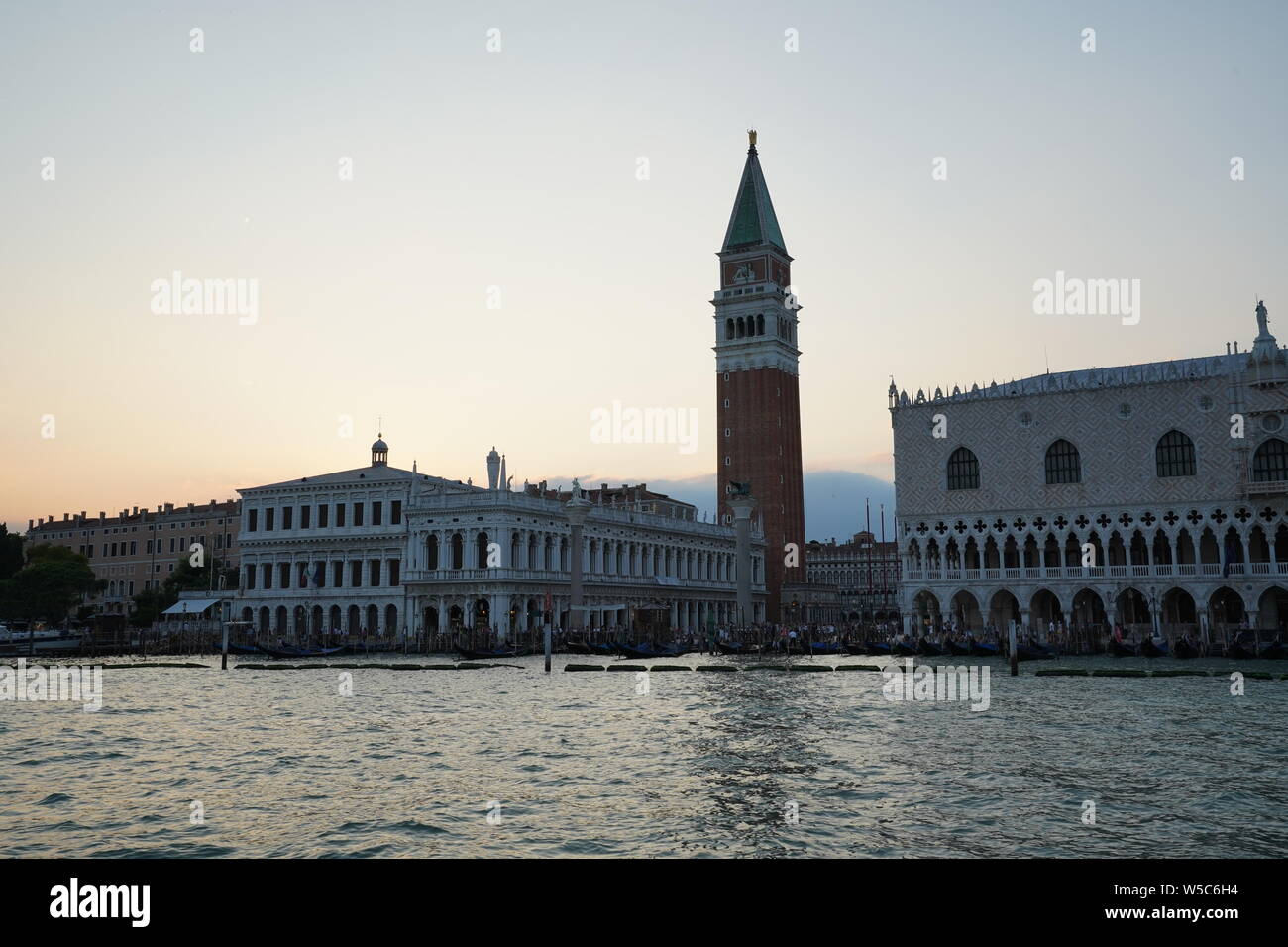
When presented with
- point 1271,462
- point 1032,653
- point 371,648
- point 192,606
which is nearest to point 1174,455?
point 1271,462

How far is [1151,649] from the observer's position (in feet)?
162

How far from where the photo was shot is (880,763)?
1766cm

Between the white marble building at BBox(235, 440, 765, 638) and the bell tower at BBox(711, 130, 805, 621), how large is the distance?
1325cm

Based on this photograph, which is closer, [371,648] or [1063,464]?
[1063,464]

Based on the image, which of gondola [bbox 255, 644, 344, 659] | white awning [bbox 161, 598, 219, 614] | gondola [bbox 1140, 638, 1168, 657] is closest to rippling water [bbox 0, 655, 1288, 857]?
gondola [bbox 1140, 638, 1168, 657]

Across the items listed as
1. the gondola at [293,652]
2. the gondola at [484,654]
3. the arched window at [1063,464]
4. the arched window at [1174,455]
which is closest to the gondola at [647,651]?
the gondola at [484,654]

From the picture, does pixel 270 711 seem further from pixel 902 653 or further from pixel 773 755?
pixel 902 653

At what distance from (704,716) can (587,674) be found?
17935 mm

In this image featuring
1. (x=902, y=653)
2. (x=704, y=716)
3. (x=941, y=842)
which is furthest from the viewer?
(x=902, y=653)

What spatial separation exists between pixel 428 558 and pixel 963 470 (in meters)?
32.3

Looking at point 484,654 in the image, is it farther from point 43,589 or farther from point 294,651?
point 43,589

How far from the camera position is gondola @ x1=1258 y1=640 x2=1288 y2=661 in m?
44.9

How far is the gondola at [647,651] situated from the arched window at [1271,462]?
101 feet
